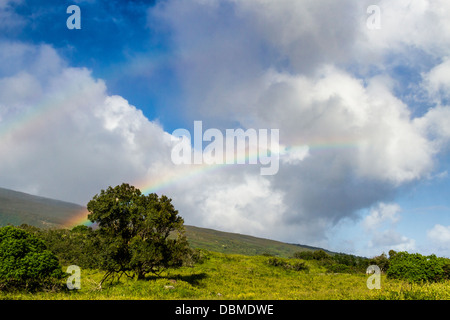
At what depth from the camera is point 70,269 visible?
32938 mm

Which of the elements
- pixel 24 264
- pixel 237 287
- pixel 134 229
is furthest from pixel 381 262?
pixel 24 264

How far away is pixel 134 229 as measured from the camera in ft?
111

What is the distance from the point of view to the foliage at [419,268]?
4262 centimetres

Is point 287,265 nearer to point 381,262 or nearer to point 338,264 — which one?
point 338,264

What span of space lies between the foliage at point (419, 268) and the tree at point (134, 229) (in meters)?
33.1

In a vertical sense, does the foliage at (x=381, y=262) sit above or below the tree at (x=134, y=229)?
below

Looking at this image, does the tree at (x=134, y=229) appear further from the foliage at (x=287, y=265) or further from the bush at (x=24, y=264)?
the foliage at (x=287, y=265)

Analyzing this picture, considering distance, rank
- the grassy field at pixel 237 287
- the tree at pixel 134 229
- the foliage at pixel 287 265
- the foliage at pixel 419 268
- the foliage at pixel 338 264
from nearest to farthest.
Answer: the grassy field at pixel 237 287, the tree at pixel 134 229, the foliage at pixel 419 268, the foliage at pixel 287 265, the foliage at pixel 338 264

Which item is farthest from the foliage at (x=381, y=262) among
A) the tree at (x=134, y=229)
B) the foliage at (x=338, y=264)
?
the tree at (x=134, y=229)

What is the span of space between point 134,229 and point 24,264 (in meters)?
11.0
